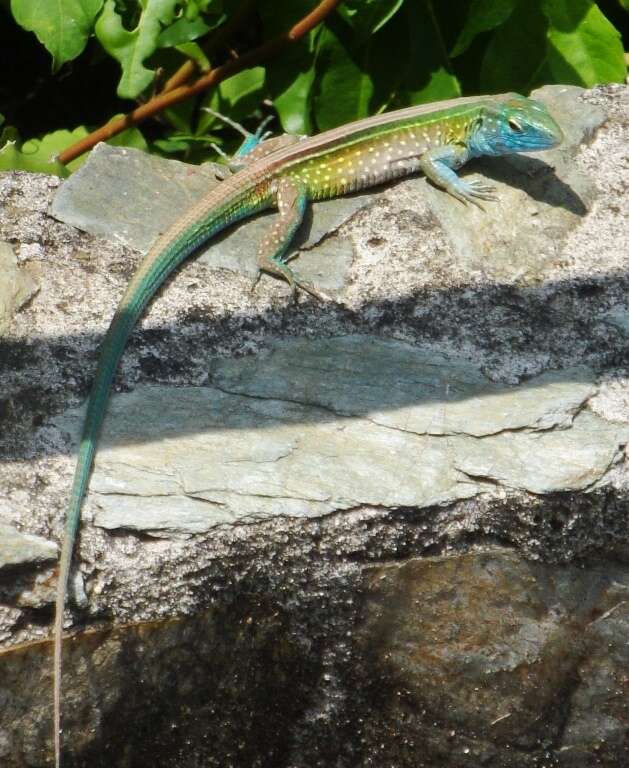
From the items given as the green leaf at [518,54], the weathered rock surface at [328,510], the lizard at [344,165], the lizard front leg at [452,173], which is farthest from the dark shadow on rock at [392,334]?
the green leaf at [518,54]

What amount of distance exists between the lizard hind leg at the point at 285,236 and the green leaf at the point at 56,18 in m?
0.69

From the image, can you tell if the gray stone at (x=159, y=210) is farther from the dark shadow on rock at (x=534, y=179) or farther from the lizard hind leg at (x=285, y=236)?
the dark shadow on rock at (x=534, y=179)

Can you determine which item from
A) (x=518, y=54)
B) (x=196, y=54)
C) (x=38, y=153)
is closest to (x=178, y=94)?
(x=196, y=54)

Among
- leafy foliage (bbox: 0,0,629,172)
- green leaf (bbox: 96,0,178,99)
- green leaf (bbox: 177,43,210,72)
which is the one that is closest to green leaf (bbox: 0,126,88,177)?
leafy foliage (bbox: 0,0,629,172)

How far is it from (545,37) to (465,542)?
66.4 inches

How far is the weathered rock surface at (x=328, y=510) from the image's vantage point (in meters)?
2.33

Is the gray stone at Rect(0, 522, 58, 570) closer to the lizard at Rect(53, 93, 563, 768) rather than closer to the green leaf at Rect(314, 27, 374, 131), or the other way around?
the lizard at Rect(53, 93, 563, 768)

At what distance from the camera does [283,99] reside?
3.52 metres

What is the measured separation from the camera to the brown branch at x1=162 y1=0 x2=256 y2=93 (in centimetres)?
342

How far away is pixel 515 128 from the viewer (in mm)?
3166

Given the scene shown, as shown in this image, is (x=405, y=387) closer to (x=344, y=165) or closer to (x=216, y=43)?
(x=344, y=165)

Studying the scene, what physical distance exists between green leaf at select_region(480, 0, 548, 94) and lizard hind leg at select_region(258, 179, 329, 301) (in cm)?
78

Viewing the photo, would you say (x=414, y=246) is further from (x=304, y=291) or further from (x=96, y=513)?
(x=96, y=513)

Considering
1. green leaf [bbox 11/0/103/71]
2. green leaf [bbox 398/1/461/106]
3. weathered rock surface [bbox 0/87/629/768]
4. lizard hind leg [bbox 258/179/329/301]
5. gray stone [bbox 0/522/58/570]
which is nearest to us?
gray stone [bbox 0/522/58/570]
